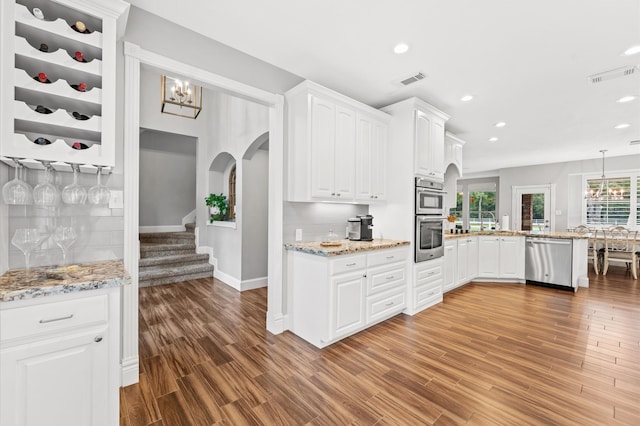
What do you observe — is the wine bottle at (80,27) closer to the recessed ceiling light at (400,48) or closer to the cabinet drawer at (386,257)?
the recessed ceiling light at (400,48)

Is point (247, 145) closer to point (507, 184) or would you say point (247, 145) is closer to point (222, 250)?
point (222, 250)

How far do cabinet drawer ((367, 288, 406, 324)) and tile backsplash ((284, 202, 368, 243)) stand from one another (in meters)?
0.95

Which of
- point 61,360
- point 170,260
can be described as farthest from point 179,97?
point 61,360

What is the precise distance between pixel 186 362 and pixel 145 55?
252 centimetres

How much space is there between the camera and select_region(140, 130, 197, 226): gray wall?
21.7ft

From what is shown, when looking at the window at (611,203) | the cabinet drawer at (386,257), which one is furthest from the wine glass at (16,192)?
the window at (611,203)

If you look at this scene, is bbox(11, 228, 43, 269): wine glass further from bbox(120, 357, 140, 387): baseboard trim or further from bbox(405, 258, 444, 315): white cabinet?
bbox(405, 258, 444, 315): white cabinet

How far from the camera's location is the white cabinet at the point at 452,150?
4.83m

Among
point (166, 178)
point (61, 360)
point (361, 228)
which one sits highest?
point (166, 178)

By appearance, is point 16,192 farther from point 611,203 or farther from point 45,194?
point 611,203

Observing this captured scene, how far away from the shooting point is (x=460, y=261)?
475 cm

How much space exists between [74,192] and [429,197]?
3.65 metres

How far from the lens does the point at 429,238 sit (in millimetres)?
3754

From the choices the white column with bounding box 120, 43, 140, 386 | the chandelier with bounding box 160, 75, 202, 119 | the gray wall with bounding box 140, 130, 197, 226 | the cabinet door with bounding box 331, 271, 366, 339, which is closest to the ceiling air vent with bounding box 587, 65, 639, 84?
the cabinet door with bounding box 331, 271, 366, 339
